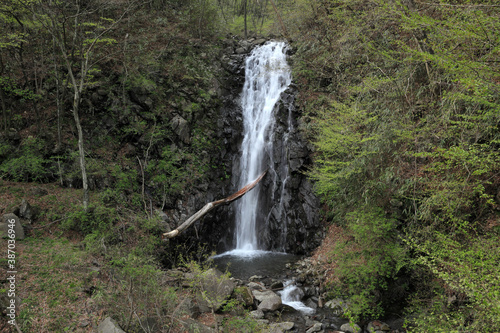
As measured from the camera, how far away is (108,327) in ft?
14.1

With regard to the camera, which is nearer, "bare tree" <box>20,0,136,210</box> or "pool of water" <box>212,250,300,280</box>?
"bare tree" <box>20,0,136,210</box>

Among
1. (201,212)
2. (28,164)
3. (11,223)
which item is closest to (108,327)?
(11,223)

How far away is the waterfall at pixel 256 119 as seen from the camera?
1286 centimetres

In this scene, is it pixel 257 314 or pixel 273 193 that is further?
pixel 273 193

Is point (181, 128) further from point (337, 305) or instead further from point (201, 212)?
point (337, 305)

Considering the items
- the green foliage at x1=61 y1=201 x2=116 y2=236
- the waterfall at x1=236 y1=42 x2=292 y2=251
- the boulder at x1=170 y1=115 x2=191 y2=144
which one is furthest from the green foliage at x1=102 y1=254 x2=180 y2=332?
the boulder at x1=170 y1=115 x2=191 y2=144

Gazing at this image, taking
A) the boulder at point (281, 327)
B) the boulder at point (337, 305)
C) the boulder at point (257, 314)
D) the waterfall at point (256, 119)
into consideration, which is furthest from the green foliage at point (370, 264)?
the waterfall at point (256, 119)

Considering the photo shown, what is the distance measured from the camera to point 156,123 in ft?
41.5

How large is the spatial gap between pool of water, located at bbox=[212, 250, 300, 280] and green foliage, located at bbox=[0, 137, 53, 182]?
7474 millimetres

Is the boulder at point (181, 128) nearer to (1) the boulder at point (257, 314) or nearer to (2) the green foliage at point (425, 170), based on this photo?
(2) the green foliage at point (425, 170)

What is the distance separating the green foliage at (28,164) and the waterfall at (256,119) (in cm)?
834

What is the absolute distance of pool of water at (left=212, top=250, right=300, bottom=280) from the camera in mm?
9617

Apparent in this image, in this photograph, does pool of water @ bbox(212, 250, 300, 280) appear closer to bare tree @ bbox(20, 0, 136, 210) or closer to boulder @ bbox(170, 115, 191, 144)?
bare tree @ bbox(20, 0, 136, 210)

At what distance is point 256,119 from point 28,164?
1034 cm
